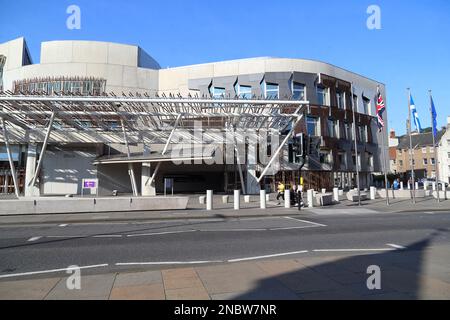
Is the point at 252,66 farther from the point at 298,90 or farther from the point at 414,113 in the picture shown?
the point at 414,113

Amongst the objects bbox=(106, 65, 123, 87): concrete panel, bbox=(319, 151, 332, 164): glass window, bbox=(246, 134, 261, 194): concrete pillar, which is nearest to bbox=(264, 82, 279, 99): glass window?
bbox=(246, 134, 261, 194): concrete pillar

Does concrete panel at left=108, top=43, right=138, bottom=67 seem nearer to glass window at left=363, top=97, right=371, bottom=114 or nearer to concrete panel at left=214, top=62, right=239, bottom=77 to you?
concrete panel at left=214, top=62, right=239, bottom=77

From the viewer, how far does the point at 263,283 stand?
550cm

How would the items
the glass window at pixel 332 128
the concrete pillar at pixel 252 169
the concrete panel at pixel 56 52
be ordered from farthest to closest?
the concrete panel at pixel 56 52 < the glass window at pixel 332 128 < the concrete pillar at pixel 252 169

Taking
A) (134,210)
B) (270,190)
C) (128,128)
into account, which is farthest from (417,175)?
(134,210)

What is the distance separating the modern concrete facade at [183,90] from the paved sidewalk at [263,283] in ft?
103

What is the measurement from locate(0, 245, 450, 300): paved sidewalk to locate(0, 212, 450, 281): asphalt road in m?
1.20

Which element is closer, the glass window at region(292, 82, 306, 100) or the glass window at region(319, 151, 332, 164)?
the glass window at region(292, 82, 306, 100)

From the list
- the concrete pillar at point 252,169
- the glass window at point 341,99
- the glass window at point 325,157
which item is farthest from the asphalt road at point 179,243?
the glass window at point 341,99

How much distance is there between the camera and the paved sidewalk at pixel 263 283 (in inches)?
195

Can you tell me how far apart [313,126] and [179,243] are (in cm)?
3704

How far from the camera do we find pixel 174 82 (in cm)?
4647

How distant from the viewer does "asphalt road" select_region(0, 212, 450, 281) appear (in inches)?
306

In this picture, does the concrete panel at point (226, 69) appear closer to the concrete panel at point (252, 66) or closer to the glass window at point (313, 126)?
the concrete panel at point (252, 66)
